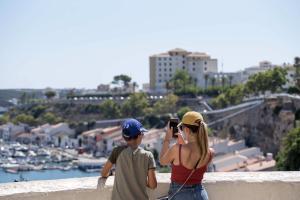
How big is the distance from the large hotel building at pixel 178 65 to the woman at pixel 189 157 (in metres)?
80.0

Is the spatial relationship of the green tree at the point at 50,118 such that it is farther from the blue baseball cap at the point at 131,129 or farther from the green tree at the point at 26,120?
the blue baseball cap at the point at 131,129

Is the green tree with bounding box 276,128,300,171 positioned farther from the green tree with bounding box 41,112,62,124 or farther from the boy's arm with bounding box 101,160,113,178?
the green tree with bounding box 41,112,62,124

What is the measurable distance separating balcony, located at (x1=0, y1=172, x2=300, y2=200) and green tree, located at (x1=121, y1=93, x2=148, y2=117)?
6549 cm

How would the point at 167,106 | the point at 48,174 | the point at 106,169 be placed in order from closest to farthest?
the point at 106,169 → the point at 48,174 → the point at 167,106

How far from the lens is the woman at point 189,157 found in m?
2.97

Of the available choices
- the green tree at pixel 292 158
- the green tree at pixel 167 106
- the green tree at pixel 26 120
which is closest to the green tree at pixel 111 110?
the green tree at pixel 167 106

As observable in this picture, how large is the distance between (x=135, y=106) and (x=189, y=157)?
6732cm

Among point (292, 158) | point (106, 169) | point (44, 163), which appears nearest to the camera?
point (106, 169)

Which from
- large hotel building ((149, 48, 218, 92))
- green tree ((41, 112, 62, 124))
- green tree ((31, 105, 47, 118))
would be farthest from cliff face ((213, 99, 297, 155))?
green tree ((31, 105, 47, 118))

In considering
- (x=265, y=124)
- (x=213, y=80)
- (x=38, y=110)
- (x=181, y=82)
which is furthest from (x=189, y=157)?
(x=38, y=110)

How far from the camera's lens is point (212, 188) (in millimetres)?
3605

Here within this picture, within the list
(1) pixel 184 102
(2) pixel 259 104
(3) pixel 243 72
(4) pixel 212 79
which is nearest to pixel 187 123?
(2) pixel 259 104

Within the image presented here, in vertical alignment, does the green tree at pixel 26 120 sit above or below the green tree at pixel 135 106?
below

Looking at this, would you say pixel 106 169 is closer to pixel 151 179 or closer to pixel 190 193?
pixel 151 179
